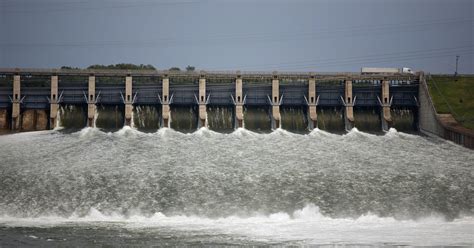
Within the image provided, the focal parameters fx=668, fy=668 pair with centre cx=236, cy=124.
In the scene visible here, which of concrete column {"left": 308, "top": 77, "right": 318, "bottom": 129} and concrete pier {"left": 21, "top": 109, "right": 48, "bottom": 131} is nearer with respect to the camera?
concrete pier {"left": 21, "top": 109, "right": 48, "bottom": 131}

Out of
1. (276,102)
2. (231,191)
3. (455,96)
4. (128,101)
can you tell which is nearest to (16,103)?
(128,101)

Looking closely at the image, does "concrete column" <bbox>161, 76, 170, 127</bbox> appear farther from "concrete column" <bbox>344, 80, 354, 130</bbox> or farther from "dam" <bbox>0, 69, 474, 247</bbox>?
"concrete column" <bbox>344, 80, 354, 130</bbox>

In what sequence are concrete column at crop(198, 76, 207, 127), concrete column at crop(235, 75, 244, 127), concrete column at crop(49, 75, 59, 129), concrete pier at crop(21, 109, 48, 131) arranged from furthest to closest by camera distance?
concrete column at crop(235, 75, 244, 127), concrete column at crop(198, 76, 207, 127), concrete pier at crop(21, 109, 48, 131), concrete column at crop(49, 75, 59, 129)

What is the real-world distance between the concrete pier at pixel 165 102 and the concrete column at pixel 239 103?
7955mm

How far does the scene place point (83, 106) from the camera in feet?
258

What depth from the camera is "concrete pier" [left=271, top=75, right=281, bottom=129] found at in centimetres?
7788

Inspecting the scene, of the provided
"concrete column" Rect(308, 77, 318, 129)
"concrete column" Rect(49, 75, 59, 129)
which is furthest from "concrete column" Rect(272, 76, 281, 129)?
"concrete column" Rect(49, 75, 59, 129)

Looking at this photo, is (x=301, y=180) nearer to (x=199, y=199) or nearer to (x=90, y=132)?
(x=199, y=199)

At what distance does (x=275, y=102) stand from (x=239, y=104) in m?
4.38

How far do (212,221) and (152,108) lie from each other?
34.9m

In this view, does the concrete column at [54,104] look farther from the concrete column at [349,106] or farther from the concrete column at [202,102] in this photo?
the concrete column at [349,106]

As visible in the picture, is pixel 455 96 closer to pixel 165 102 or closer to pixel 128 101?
pixel 165 102

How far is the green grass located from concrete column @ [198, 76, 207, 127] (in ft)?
87.4

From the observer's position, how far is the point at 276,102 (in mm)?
79125
